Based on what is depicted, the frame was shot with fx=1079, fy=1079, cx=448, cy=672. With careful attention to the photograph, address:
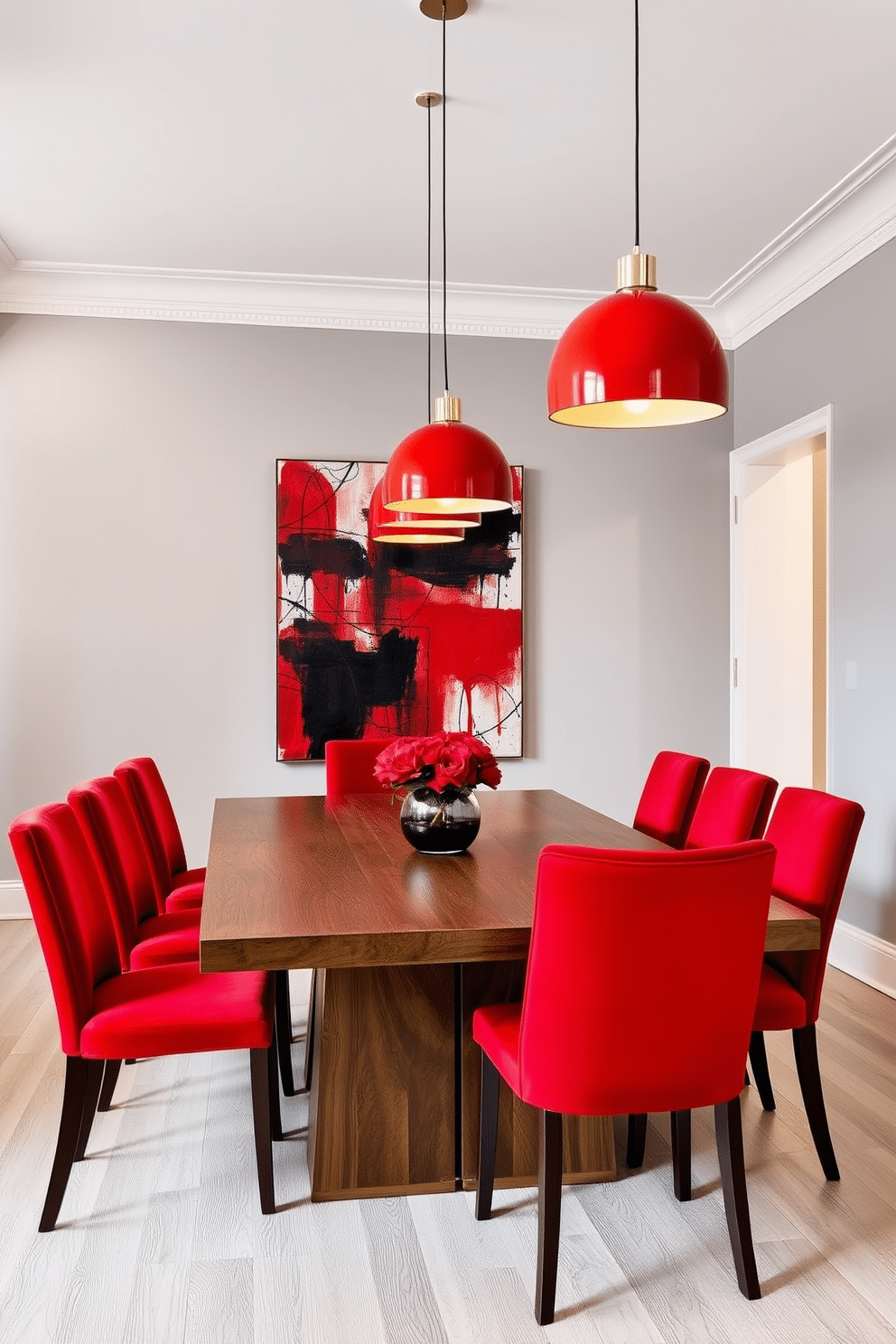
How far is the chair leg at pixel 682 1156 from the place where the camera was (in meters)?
2.39

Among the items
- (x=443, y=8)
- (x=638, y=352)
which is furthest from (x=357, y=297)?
(x=638, y=352)

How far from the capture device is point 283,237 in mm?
4469

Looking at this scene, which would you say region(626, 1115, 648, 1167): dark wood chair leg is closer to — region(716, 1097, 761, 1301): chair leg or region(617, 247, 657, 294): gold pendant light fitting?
region(716, 1097, 761, 1301): chair leg

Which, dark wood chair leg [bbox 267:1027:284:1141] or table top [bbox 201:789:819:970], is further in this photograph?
dark wood chair leg [bbox 267:1027:284:1141]

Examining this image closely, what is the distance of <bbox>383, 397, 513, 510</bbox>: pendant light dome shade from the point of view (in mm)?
2771

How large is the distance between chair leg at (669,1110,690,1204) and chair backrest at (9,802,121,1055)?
4.31 feet

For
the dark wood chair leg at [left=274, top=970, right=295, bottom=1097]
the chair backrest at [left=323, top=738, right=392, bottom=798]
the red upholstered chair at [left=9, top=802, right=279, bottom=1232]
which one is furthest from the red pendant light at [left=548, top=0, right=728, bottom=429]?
the chair backrest at [left=323, top=738, right=392, bottom=798]

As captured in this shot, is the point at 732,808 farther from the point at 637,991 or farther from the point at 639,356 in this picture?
the point at 639,356

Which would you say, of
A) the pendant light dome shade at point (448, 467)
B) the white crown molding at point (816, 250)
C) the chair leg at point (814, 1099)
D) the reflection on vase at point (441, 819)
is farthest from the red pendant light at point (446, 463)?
the white crown molding at point (816, 250)

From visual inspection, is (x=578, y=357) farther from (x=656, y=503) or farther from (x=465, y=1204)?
(x=656, y=503)

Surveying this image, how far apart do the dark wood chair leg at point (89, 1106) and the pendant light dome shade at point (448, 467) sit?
5.06ft

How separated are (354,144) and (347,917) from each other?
2784 mm

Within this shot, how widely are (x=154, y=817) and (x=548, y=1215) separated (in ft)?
6.49

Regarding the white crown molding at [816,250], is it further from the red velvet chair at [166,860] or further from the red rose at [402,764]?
the red velvet chair at [166,860]
